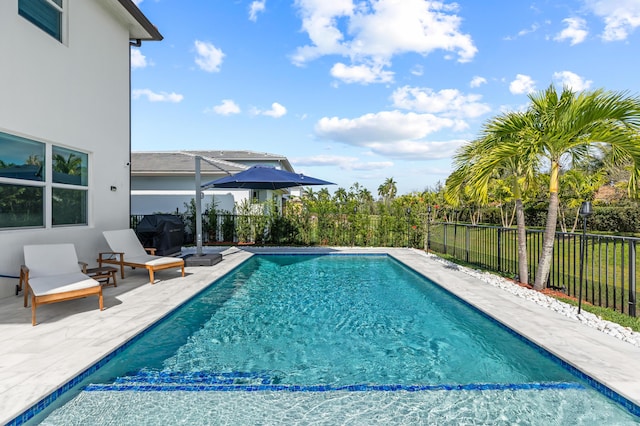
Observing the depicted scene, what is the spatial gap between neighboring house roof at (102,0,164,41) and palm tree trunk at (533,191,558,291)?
34.4ft

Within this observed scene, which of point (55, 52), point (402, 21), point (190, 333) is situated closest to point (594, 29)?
point (402, 21)

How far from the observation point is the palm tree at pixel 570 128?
221 inches

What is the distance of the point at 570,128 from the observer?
596 centimetres

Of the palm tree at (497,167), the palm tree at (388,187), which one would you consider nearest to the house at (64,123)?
the palm tree at (497,167)

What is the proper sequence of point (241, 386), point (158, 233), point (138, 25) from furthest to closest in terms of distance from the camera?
point (158, 233) < point (138, 25) < point (241, 386)

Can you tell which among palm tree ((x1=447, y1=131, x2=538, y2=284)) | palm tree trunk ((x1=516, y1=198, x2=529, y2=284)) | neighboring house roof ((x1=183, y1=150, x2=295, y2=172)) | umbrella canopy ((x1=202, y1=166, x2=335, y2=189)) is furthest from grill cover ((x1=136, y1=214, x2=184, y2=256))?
neighboring house roof ((x1=183, y1=150, x2=295, y2=172))

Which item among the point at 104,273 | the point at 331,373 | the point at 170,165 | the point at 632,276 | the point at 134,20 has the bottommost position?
the point at 331,373

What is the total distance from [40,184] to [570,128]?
33.0ft

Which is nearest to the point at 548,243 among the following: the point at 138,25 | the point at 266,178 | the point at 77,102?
the point at 266,178

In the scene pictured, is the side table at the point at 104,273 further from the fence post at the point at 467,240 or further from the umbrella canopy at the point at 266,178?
the fence post at the point at 467,240

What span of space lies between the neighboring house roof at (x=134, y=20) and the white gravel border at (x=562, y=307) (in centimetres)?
1077

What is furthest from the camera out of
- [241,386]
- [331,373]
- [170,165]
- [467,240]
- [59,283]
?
[170,165]

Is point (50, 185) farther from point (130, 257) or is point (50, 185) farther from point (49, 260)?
point (130, 257)

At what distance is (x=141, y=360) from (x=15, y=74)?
550 cm
